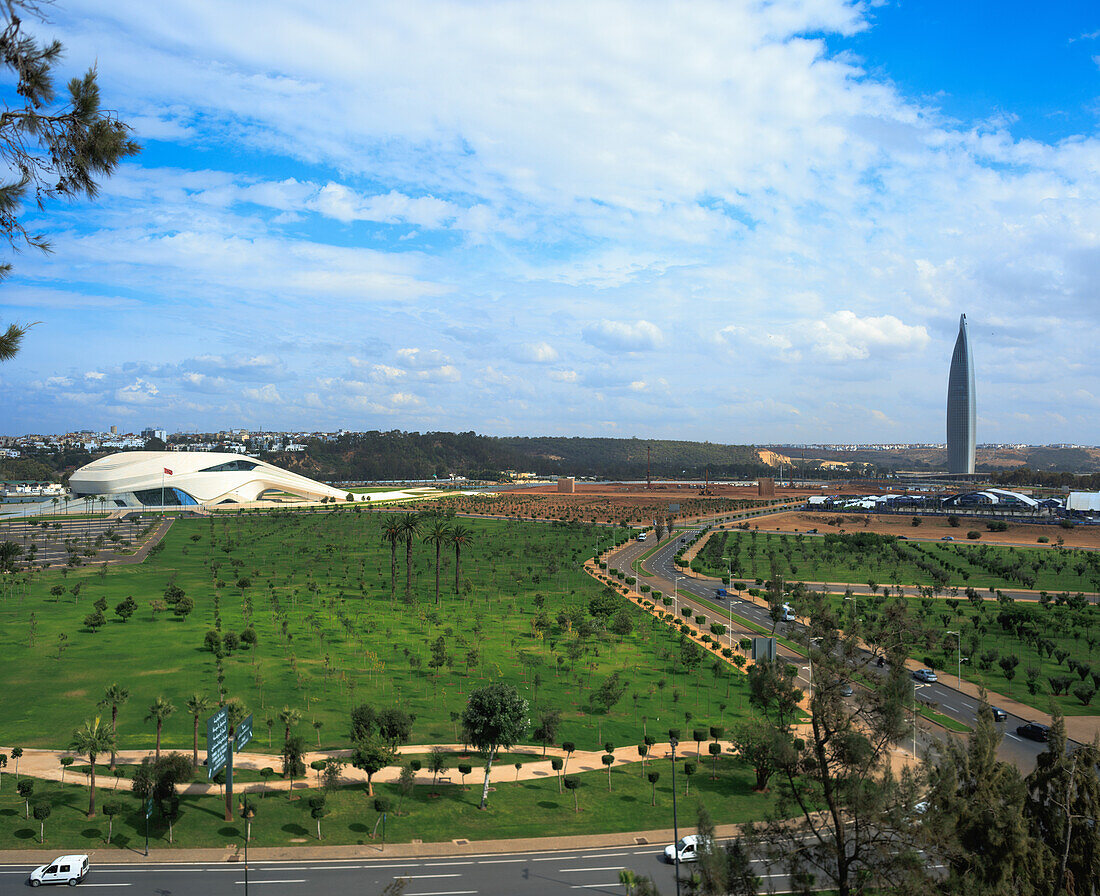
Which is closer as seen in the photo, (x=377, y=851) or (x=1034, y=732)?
(x=377, y=851)

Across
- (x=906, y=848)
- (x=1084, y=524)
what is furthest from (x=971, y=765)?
(x=1084, y=524)

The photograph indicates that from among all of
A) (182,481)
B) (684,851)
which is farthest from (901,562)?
(182,481)

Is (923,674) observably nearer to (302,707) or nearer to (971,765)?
(971,765)

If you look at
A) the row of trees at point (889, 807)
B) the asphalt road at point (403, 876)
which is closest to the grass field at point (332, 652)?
the asphalt road at point (403, 876)

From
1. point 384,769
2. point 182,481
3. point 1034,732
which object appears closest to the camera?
point 384,769

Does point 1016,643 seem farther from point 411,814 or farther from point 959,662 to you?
point 411,814

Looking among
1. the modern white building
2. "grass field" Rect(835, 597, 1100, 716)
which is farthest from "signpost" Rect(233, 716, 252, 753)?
the modern white building

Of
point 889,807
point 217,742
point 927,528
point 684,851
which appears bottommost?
point 684,851

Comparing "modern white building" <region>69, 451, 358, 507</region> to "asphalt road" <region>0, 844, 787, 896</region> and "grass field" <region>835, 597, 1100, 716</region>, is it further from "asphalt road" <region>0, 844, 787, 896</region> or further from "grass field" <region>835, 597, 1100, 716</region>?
"asphalt road" <region>0, 844, 787, 896</region>
